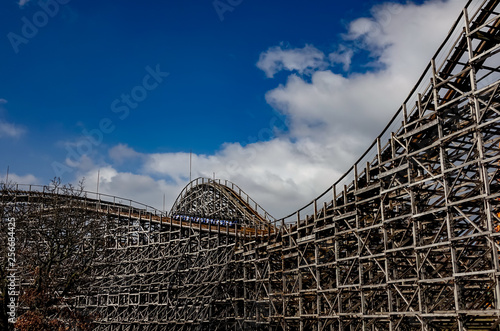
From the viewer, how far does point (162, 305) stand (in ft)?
95.9

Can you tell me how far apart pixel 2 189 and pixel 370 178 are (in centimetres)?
1662

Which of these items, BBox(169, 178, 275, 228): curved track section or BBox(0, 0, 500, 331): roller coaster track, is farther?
BBox(169, 178, 275, 228): curved track section

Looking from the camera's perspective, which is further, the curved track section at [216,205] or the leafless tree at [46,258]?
the curved track section at [216,205]

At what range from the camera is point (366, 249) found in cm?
1744

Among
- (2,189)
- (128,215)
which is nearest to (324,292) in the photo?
(2,189)

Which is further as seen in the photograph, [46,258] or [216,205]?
[216,205]

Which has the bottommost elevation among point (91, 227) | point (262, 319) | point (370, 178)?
point (262, 319)

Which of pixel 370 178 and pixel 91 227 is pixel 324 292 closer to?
pixel 370 178

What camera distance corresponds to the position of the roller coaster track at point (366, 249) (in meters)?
14.1

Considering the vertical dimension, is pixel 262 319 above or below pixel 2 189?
below

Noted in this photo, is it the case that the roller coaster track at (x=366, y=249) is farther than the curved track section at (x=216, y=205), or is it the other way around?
the curved track section at (x=216, y=205)

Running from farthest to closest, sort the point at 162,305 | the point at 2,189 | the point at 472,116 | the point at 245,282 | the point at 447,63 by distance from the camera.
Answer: the point at 162,305 < the point at 245,282 < the point at 2,189 < the point at 447,63 < the point at 472,116

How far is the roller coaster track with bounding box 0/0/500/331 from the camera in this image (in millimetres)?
14117

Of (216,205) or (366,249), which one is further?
(216,205)
